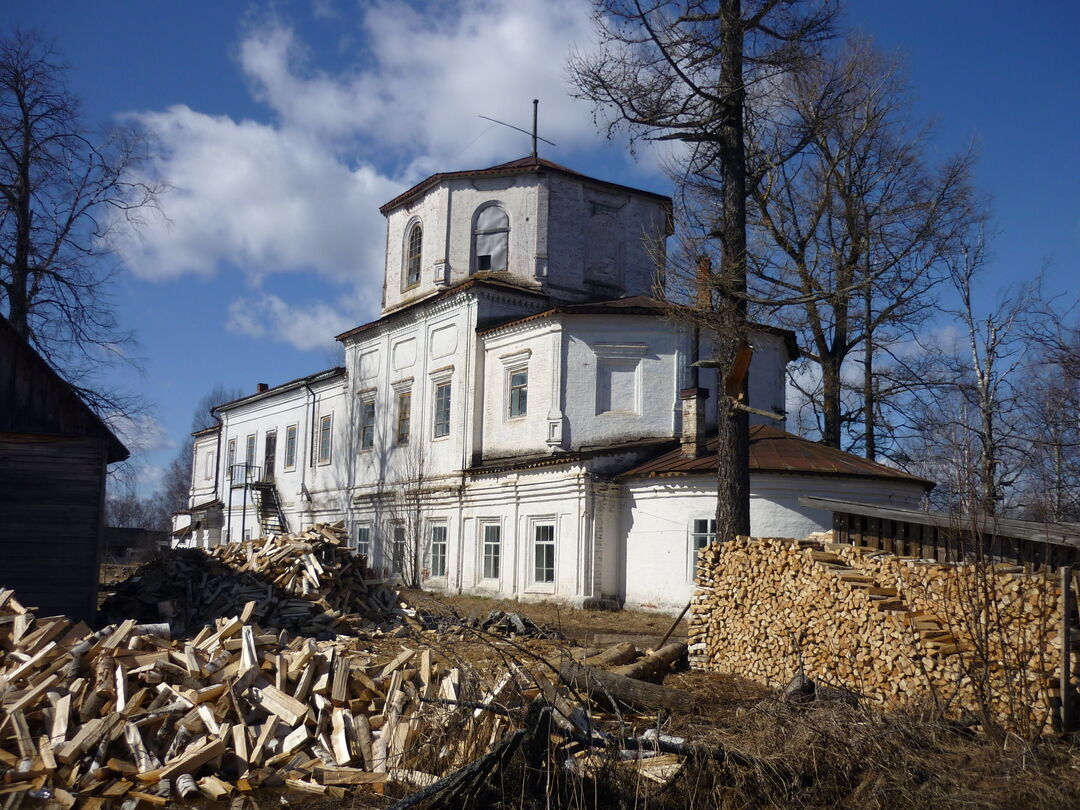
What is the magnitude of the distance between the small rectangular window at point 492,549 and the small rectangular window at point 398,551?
3.74 meters

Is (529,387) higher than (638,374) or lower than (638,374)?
lower

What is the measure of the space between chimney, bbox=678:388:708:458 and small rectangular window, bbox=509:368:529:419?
4.72 m

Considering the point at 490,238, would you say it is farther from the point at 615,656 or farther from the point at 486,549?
the point at 615,656

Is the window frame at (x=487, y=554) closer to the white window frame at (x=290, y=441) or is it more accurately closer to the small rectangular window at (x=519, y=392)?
the small rectangular window at (x=519, y=392)

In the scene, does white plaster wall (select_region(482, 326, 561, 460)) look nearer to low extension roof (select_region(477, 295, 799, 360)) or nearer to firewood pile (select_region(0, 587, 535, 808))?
low extension roof (select_region(477, 295, 799, 360))

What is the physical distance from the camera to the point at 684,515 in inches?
784

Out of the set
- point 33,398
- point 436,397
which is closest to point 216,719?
point 33,398

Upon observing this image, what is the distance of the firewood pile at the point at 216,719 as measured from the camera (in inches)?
268

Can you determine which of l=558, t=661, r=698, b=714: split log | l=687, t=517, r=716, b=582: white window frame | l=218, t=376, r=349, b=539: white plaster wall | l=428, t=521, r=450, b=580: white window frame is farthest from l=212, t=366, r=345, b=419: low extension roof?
l=558, t=661, r=698, b=714: split log

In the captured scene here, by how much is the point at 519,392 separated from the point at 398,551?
6.66m

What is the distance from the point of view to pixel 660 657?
458 inches

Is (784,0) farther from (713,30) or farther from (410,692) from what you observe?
(410,692)

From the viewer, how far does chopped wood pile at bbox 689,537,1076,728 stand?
7430 millimetres

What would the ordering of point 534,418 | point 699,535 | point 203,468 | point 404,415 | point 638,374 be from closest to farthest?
1. point 699,535
2. point 638,374
3. point 534,418
4. point 404,415
5. point 203,468
